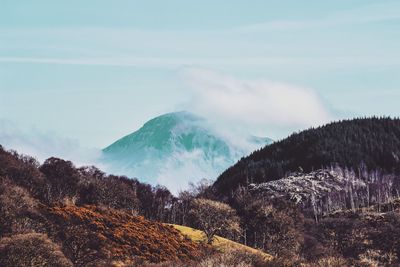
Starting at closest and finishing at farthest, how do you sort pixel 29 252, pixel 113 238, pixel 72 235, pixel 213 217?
1. pixel 29 252
2. pixel 72 235
3. pixel 113 238
4. pixel 213 217

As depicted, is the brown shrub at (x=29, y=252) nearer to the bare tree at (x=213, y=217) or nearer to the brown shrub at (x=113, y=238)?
the brown shrub at (x=113, y=238)

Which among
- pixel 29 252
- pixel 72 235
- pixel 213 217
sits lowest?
pixel 29 252

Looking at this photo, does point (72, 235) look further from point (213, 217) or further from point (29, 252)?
point (213, 217)

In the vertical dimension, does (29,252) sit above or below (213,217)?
below

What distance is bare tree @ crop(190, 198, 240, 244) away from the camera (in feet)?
343

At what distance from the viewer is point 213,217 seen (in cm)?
10594

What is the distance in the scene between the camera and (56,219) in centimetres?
7225

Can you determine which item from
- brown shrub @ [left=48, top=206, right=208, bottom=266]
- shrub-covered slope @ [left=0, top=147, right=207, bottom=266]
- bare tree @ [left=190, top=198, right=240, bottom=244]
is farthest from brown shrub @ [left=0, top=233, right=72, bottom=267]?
bare tree @ [left=190, top=198, right=240, bottom=244]

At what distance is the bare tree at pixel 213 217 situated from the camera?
10465 centimetres

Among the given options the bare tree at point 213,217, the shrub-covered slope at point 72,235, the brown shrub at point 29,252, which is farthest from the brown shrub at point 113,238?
the brown shrub at point 29,252

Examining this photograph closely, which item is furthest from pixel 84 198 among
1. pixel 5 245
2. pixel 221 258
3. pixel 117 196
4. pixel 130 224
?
pixel 5 245

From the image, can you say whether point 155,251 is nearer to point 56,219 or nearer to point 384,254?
point 56,219

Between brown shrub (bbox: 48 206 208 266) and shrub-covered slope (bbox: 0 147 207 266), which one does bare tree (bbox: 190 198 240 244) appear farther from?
brown shrub (bbox: 48 206 208 266)

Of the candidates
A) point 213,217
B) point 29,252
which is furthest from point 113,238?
point 213,217
